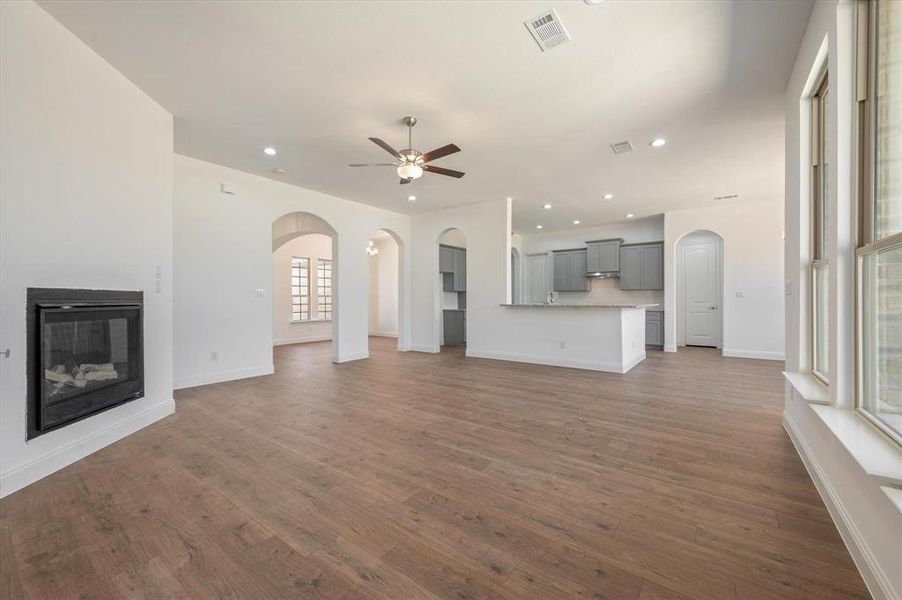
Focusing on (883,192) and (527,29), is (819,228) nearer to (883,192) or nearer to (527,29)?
(883,192)

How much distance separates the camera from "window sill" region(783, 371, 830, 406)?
2064mm

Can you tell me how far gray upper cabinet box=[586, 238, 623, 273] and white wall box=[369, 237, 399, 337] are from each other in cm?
537

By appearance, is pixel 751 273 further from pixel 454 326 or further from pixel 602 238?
pixel 454 326

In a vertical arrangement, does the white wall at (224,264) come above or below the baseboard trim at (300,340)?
above

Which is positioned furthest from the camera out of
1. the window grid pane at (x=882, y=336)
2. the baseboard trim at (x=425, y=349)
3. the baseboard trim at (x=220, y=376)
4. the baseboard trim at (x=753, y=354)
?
the baseboard trim at (x=425, y=349)

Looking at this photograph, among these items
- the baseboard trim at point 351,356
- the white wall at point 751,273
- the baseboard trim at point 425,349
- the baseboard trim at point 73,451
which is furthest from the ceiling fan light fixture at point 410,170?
the white wall at point 751,273

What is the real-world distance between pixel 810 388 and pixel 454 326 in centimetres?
714

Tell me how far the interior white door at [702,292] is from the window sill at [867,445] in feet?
24.4

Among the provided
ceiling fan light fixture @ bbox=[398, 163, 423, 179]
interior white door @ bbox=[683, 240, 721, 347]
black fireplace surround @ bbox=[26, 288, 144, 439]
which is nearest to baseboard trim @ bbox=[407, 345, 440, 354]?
ceiling fan light fixture @ bbox=[398, 163, 423, 179]

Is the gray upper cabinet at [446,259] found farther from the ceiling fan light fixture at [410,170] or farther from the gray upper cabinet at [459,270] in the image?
the ceiling fan light fixture at [410,170]

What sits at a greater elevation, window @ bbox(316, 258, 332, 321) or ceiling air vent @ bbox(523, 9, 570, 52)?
ceiling air vent @ bbox(523, 9, 570, 52)

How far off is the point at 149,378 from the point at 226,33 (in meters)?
2.97

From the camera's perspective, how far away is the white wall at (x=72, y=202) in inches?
85.0

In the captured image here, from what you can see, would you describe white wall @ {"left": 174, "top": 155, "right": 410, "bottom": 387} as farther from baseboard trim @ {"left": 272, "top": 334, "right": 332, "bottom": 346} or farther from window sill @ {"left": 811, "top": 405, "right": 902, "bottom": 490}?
window sill @ {"left": 811, "top": 405, "right": 902, "bottom": 490}
